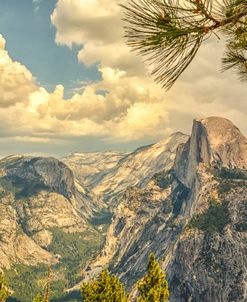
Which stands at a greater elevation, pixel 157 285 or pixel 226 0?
pixel 226 0

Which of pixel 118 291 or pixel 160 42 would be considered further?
pixel 118 291

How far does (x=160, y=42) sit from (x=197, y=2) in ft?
4.96

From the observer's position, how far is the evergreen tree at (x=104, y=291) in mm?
79000

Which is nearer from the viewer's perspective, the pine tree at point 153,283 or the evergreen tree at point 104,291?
the evergreen tree at point 104,291

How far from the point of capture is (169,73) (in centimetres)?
1243

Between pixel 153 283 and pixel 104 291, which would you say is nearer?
pixel 104 291

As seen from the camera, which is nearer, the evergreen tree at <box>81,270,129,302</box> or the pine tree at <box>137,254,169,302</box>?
the evergreen tree at <box>81,270,129,302</box>

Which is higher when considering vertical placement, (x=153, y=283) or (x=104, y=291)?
(x=153, y=283)

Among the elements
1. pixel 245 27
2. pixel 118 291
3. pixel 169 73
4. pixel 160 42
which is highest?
pixel 245 27

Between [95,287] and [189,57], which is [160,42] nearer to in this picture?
[189,57]

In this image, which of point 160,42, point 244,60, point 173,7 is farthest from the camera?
point 244,60

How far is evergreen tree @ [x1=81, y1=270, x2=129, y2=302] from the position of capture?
79.0 m

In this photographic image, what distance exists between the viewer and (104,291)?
79.8m

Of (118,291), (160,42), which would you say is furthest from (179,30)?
(118,291)
